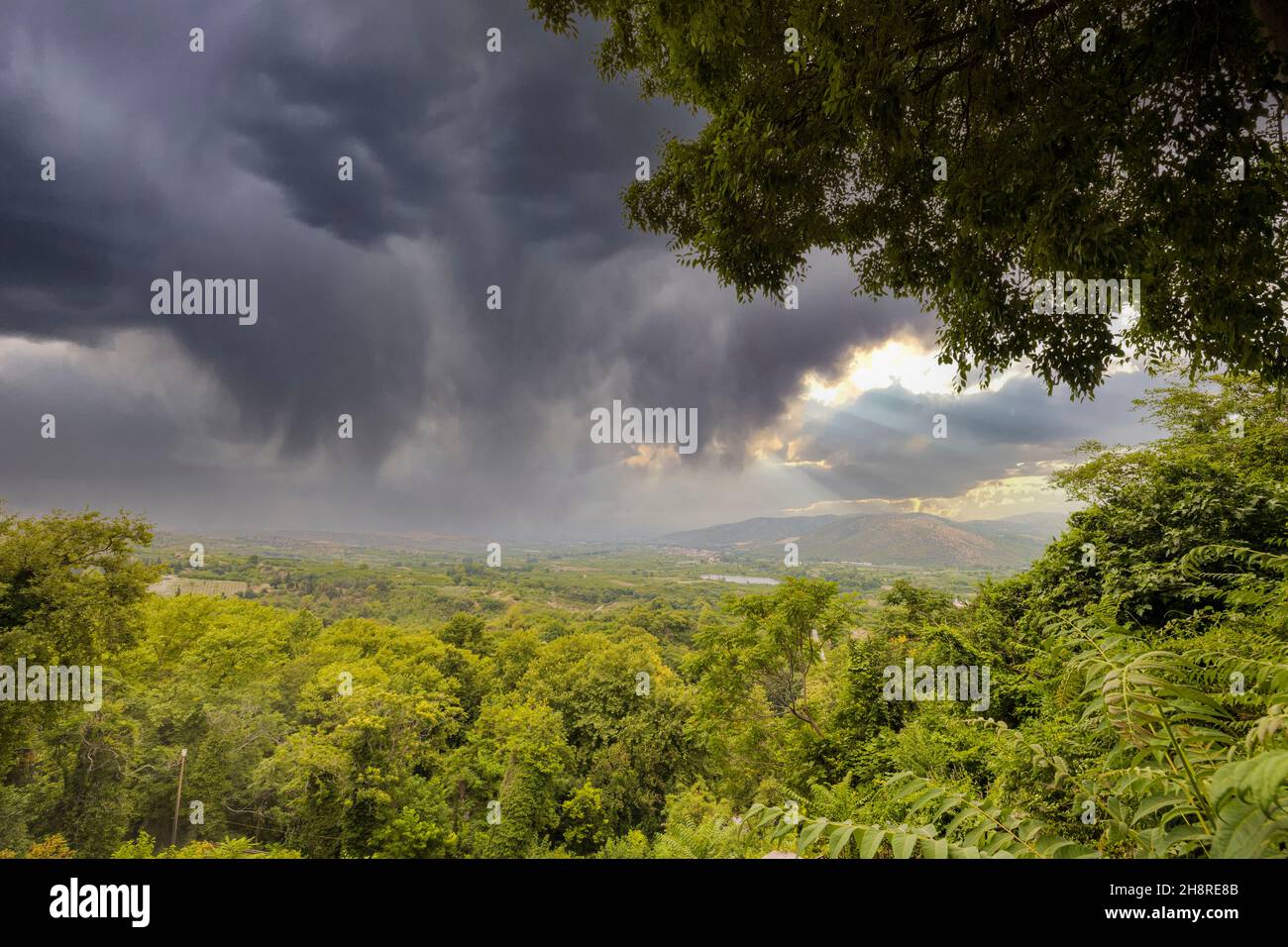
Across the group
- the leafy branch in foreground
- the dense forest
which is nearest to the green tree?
the dense forest

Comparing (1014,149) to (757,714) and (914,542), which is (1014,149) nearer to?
(757,714)

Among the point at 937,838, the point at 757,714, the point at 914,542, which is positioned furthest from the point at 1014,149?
the point at 914,542

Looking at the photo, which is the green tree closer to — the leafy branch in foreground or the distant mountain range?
the leafy branch in foreground

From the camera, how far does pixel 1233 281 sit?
3197mm

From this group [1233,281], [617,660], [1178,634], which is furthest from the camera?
[617,660]

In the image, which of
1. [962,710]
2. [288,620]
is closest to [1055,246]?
[962,710]

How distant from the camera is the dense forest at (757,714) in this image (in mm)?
1512

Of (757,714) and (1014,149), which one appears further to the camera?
(757,714)

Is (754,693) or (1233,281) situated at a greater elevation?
(1233,281)

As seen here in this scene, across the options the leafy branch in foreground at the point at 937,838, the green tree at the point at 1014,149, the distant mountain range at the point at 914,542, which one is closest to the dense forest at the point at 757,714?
the leafy branch in foreground at the point at 937,838

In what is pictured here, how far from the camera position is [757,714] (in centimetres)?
1023

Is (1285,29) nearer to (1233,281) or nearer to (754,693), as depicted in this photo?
(1233,281)
